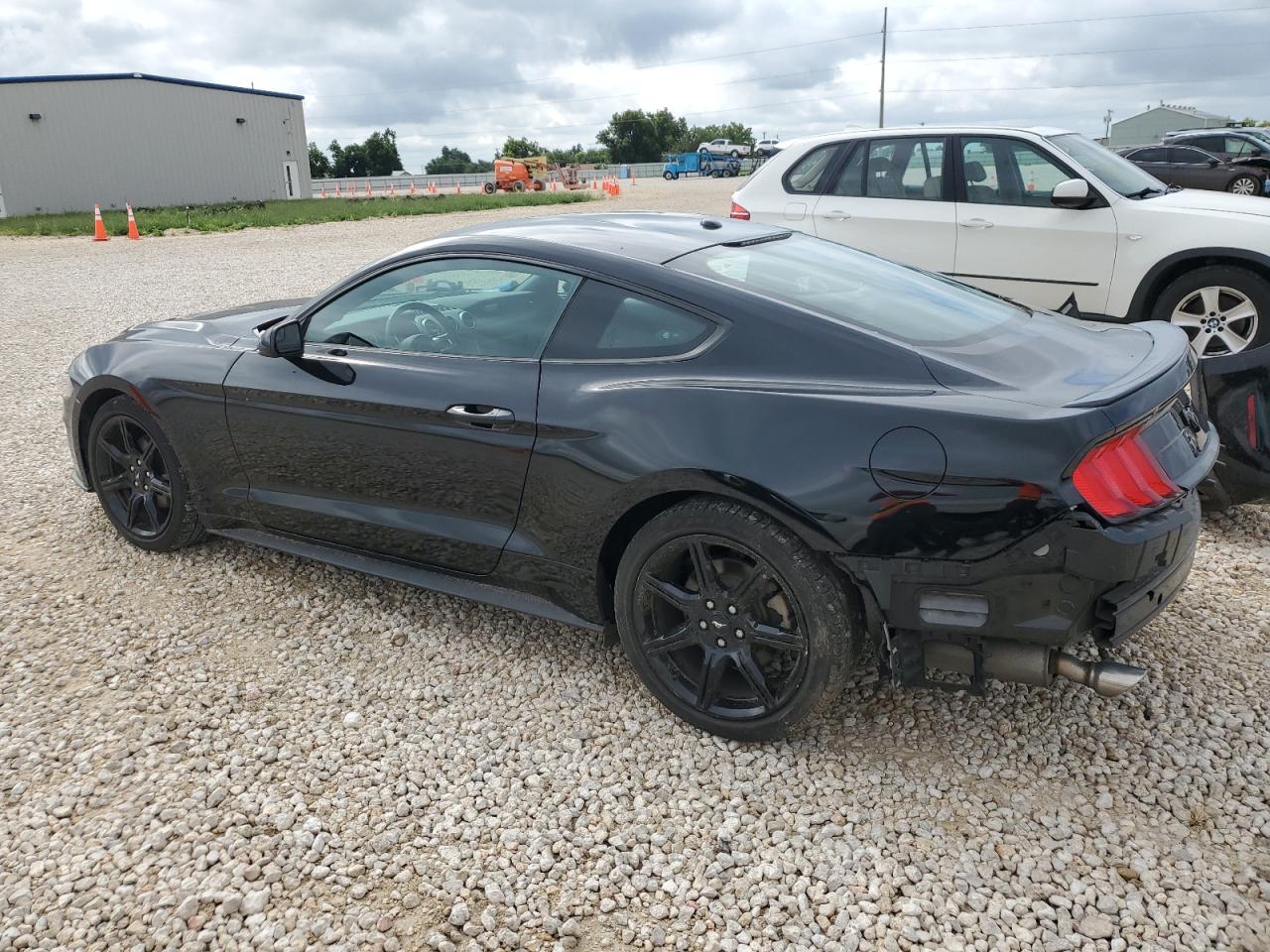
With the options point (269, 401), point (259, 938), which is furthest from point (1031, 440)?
point (269, 401)

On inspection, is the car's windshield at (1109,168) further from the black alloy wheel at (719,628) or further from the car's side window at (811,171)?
the black alloy wheel at (719,628)

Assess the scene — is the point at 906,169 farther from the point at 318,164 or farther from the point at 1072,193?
the point at 318,164

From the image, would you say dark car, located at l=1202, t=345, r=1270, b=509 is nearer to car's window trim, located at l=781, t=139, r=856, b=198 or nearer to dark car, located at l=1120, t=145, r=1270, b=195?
car's window trim, located at l=781, t=139, r=856, b=198

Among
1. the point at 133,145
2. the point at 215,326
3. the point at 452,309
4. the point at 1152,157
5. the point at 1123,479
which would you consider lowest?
the point at 1123,479

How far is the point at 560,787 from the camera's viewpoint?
280cm

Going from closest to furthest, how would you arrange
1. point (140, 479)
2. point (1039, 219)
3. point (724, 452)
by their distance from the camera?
point (724, 452)
point (140, 479)
point (1039, 219)

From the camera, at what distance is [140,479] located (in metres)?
4.28

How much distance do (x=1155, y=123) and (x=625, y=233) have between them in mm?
86302

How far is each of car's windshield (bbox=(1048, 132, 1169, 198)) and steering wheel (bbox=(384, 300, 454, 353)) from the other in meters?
5.21

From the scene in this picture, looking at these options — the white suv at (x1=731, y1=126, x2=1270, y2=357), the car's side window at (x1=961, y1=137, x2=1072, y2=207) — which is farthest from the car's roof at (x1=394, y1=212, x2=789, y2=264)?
the car's side window at (x1=961, y1=137, x2=1072, y2=207)

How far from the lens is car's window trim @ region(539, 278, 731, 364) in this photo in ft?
9.45

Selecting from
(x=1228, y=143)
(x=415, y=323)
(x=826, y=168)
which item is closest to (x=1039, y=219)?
(x=826, y=168)

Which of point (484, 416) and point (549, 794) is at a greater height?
point (484, 416)

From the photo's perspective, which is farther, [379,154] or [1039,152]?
[379,154]
